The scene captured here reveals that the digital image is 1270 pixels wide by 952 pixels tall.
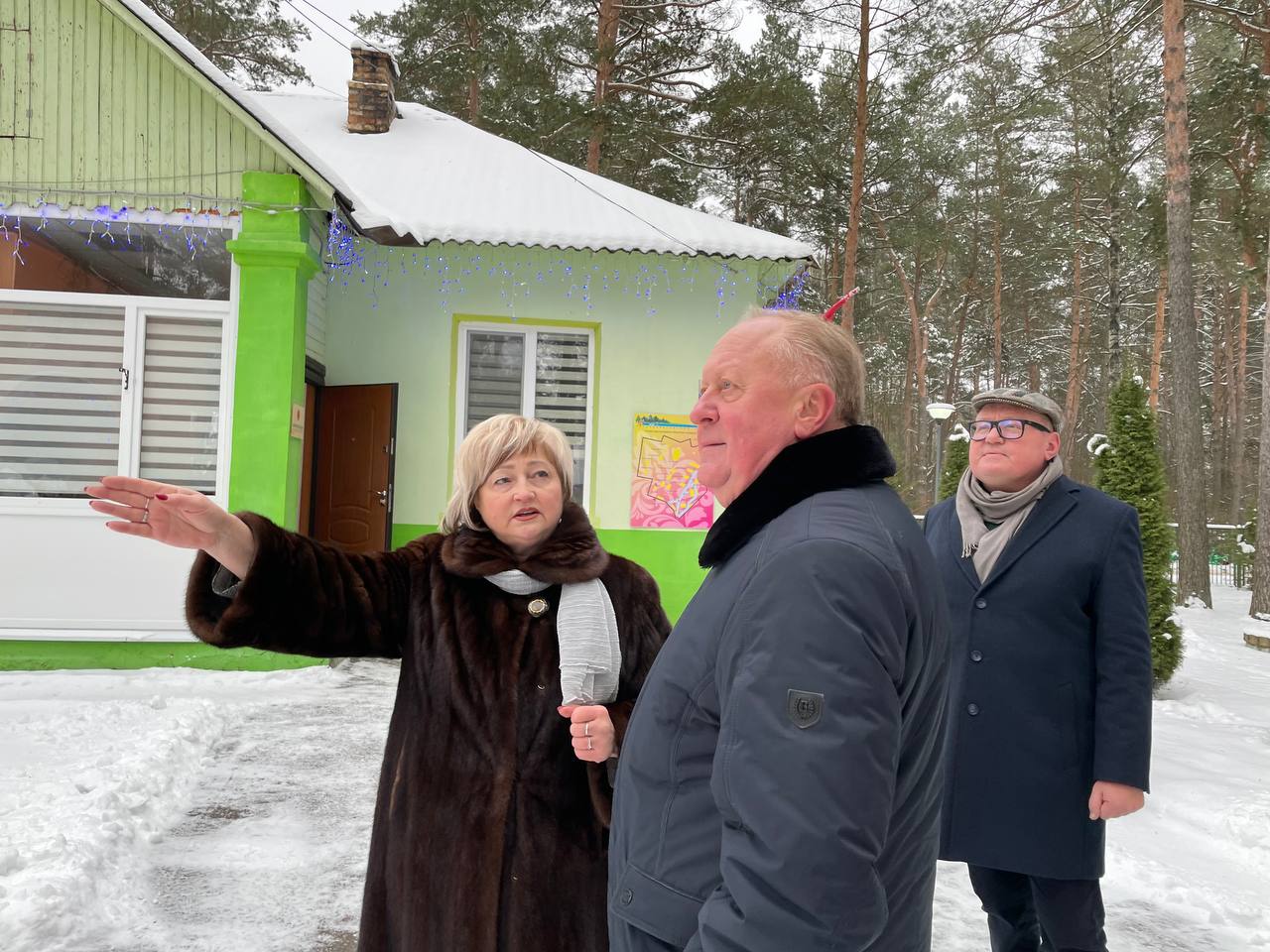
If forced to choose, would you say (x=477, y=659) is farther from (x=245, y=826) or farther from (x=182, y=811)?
(x=182, y=811)

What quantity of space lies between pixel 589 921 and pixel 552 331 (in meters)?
7.56

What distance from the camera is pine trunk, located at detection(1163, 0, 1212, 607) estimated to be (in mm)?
12992

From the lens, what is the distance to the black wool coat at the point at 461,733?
6.37 feet

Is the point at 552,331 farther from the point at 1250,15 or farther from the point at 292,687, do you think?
the point at 1250,15

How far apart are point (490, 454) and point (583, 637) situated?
0.47 m

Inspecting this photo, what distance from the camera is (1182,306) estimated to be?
45.6 feet

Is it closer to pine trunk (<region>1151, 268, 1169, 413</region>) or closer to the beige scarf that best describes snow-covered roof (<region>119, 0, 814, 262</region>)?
the beige scarf

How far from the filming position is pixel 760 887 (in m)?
1.05

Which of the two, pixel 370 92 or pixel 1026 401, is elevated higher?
pixel 370 92

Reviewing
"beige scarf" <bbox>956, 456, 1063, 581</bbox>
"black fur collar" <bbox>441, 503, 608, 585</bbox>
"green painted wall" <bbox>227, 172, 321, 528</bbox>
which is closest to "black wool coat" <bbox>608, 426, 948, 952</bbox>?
"black fur collar" <bbox>441, 503, 608, 585</bbox>

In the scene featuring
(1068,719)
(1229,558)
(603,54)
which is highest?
(603,54)

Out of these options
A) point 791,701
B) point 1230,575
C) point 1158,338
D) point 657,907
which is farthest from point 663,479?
point 1230,575

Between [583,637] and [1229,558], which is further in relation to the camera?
[1229,558]

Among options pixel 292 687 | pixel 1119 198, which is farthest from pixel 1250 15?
pixel 292 687
